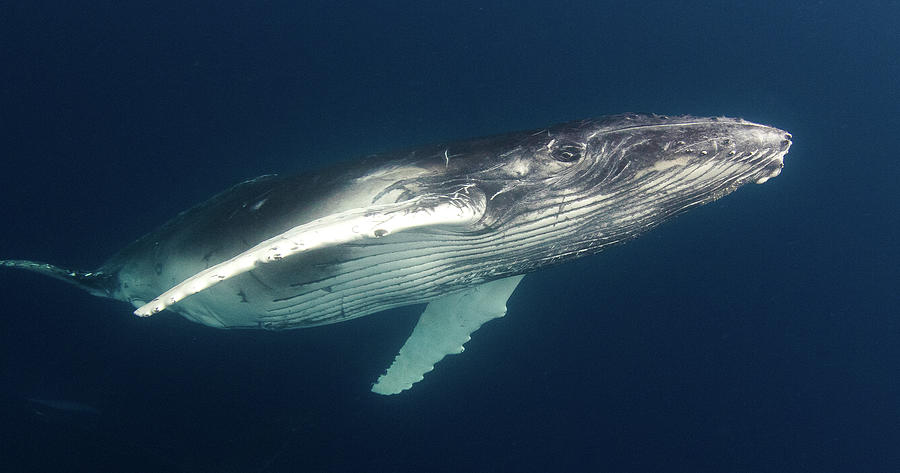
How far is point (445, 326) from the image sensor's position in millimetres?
6910

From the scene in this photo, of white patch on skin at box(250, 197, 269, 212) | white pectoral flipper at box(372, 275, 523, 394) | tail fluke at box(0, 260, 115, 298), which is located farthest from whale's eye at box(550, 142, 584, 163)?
tail fluke at box(0, 260, 115, 298)

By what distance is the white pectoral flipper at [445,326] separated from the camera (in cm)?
637

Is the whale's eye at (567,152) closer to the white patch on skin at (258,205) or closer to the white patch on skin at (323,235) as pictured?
the white patch on skin at (323,235)

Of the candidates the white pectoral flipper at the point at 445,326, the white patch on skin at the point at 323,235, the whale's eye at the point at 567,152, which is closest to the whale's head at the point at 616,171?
the whale's eye at the point at 567,152

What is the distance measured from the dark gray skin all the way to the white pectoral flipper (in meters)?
1.41

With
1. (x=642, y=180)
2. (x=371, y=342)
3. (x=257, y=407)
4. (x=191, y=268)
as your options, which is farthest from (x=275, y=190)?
(x=257, y=407)

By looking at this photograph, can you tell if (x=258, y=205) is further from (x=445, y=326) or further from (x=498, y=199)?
(x=445, y=326)

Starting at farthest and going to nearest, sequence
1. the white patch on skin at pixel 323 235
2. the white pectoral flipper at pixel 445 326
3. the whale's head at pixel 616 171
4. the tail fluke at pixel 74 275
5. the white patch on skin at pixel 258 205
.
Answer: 1. the tail fluke at pixel 74 275
2. the white pectoral flipper at pixel 445 326
3. the white patch on skin at pixel 258 205
4. the whale's head at pixel 616 171
5. the white patch on skin at pixel 323 235

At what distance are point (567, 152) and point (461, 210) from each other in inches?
42.0

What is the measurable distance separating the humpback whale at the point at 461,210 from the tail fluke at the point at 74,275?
7.69 feet

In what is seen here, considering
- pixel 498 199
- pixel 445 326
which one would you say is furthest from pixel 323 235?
pixel 445 326

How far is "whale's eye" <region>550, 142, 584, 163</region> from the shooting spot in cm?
394

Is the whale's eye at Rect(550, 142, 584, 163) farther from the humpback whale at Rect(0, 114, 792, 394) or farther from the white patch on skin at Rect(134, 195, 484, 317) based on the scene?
the white patch on skin at Rect(134, 195, 484, 317)

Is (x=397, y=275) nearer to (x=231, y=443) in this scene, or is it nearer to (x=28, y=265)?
(x=28, y=265)
